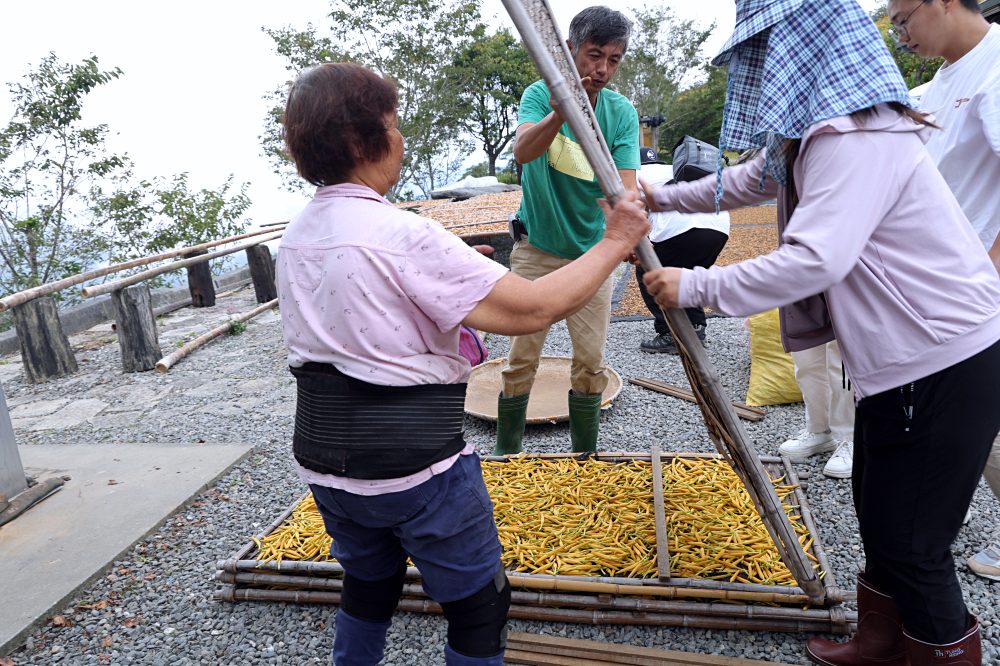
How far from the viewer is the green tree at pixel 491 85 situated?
692 inches

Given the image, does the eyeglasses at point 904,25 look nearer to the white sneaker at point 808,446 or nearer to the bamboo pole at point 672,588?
the bamboo pole at point 672,588

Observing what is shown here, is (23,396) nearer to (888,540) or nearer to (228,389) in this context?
(228,389)

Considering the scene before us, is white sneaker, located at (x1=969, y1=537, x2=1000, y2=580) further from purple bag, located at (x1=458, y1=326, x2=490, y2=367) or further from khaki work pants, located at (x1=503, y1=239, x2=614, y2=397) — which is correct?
purple bag, located at (x1=458, y1=326, x2=490, y2=367)

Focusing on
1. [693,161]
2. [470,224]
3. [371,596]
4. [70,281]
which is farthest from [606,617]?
[470,224]

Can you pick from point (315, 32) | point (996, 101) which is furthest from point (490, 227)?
point (315, 32)

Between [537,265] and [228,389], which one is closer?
[537,265]

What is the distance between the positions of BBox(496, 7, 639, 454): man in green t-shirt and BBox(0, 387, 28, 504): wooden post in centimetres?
249

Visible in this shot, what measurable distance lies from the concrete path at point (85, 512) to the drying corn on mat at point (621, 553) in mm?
681

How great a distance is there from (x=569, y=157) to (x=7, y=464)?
3.18m

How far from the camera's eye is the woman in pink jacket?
135cm

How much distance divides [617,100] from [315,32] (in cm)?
1361

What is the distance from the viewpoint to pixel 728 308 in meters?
1.49

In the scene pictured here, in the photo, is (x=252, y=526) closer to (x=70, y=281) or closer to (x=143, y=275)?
(x=70, y=281)

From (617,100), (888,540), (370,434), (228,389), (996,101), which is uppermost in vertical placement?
(617,100)
